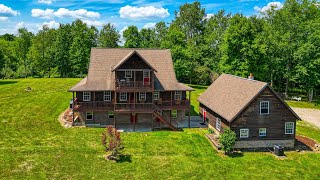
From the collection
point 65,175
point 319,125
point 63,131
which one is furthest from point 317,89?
point 65,175

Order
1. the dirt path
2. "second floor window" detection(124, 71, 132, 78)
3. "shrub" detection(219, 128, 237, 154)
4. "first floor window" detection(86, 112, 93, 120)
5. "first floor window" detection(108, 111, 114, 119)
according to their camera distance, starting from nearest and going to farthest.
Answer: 1. "shrub" detection(219, 128, 237, 154)
2. "second floor window" detection(124, 71, 132, 78)
3. "first floor window" detection(86, 112, 93, 120)
4. "first floor window" detection(108, 111, 114, 119)
5. the dirt path

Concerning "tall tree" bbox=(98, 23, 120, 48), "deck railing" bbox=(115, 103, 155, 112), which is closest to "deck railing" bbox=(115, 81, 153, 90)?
"deck railing" bbox=(115, 103, 155, 112)

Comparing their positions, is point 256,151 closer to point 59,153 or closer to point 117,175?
point 117,175

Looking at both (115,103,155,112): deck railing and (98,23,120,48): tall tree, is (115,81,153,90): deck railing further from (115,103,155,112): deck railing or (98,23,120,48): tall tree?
(98,23,120,48): tall tree

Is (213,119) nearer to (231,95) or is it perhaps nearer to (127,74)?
(231,95)

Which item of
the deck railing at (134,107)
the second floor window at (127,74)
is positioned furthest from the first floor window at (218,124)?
the second floor window at (127,74)

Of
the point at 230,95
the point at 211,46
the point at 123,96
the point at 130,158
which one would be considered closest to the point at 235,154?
the point at 230,95

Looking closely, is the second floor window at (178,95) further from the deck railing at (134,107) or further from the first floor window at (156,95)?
the deck railing at (134,107)
